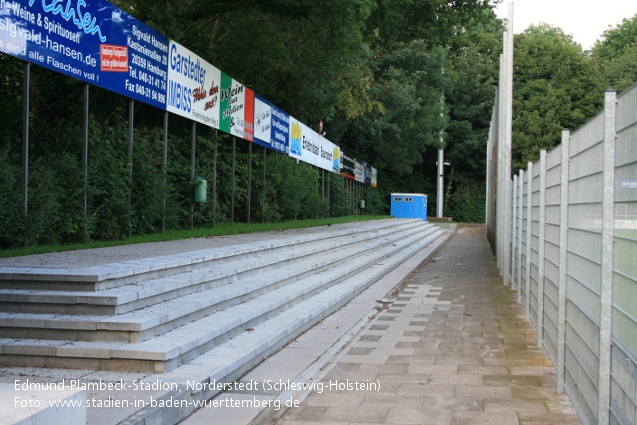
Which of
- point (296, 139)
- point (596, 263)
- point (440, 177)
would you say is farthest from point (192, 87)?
point (440, 177)

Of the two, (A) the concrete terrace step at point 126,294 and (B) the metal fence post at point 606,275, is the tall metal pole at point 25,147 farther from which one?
(B) the metal fence post at point 606,275

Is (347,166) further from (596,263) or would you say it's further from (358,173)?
(596,263)

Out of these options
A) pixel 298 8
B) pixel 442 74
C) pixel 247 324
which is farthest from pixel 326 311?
pixel 442 74

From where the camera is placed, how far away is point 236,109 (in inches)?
677

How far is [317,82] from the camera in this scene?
84.2 feet

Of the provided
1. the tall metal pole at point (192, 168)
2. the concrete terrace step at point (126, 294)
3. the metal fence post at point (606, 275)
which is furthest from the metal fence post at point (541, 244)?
the tall metal pole at point (192, 168)

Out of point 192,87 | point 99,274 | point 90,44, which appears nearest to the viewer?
point 99,274

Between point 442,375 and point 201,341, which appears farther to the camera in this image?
point 442,375

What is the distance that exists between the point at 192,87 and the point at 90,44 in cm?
402

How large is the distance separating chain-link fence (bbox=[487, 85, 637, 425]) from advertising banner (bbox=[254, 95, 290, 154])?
12.9 m

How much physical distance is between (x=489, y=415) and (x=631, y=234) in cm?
201

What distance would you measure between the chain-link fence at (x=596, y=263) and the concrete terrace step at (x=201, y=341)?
9.22 feet

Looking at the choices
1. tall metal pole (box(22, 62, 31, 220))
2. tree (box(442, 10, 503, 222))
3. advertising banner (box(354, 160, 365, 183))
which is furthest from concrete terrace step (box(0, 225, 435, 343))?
tree (box(442, 10, 503, 222))

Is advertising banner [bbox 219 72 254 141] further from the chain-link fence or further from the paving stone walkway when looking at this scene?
the chain-link fence
